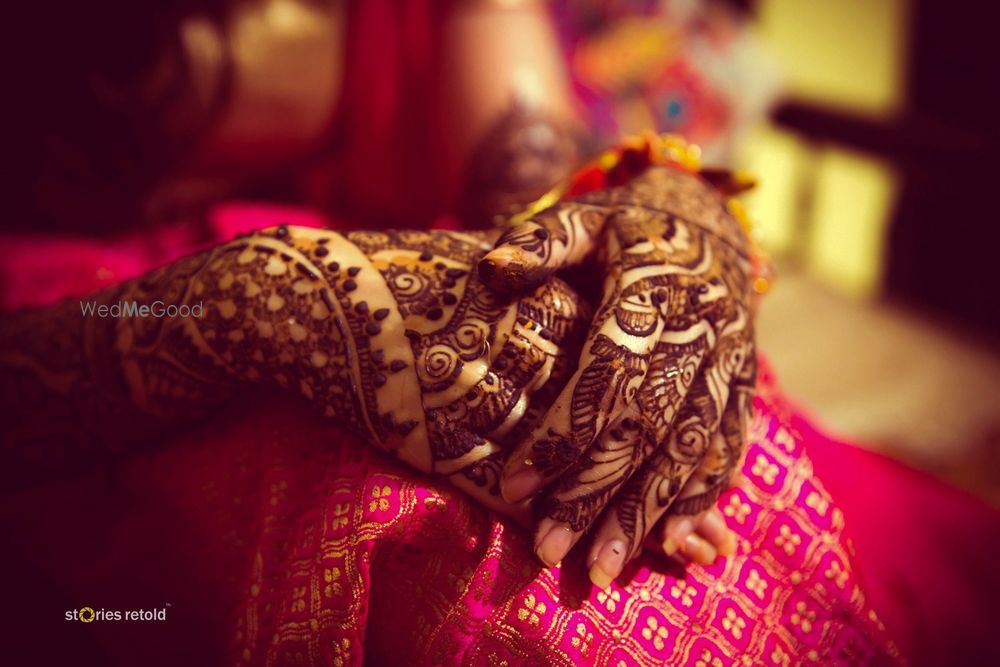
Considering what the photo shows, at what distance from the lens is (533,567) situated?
1.63 ft

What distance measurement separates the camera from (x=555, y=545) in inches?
18.6

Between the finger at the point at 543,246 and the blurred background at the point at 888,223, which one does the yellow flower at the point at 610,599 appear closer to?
the finger at the point at 543,246

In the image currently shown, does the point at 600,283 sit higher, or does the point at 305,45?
the point at 305,45

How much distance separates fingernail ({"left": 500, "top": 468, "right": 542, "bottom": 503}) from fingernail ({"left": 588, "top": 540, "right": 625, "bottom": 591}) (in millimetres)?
68

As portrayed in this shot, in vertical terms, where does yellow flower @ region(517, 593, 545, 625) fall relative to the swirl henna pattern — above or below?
below

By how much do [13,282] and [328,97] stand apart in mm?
465

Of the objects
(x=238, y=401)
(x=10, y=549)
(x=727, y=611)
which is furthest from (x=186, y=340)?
(x=727, y=611)

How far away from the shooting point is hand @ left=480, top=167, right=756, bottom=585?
0.48 meters

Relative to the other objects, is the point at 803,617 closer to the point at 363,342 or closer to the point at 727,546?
the point at 727,546

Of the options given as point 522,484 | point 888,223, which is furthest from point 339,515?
point 888,223

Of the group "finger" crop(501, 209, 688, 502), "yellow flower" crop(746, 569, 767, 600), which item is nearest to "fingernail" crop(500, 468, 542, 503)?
"finger" crop(501, 209, 688, 502)

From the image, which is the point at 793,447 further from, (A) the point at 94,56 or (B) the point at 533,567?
(A) the point at 94,56

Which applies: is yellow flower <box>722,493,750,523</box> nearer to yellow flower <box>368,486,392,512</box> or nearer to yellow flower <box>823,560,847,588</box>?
yellow flower <box>823,560,847,588</box>

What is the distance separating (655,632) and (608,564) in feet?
0.25
